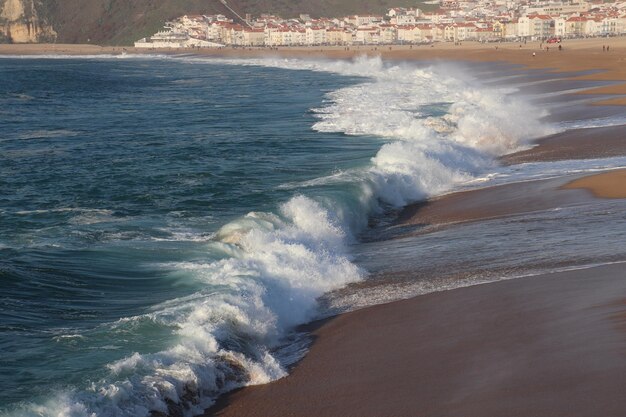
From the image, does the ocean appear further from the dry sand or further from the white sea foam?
the dry sand

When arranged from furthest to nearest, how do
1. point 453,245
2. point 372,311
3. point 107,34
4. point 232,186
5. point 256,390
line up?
1. point 107,34
2. point 232,186
3. point 453,245
4. point 372,311
5. point 256,390

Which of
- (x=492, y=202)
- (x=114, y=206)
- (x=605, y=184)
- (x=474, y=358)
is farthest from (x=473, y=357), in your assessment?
(x=114, y=206)

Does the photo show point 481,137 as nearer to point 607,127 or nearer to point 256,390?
point 607,127

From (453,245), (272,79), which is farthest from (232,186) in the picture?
(272,79)

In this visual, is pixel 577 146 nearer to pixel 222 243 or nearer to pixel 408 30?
pixel 222 243

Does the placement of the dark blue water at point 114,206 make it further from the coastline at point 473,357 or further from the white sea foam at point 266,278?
the coastline at point 473,357
